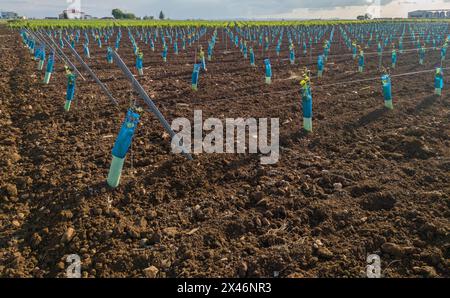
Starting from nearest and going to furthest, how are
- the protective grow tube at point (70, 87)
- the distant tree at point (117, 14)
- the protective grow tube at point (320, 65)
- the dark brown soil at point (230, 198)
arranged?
the dark brown soil at point (230, 198) < the protective grow tube at point (70, 87) < the protective grow tube at point (320, 65) < the distant tree at point (117, 14)

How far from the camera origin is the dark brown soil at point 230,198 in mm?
2916

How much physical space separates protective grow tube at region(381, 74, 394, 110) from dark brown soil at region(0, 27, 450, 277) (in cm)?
34

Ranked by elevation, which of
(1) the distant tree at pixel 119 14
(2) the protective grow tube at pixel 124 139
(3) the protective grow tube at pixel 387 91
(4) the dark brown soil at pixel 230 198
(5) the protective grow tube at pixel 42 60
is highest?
(1) the distant tree at pixel 119 14

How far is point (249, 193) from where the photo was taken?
3914mm

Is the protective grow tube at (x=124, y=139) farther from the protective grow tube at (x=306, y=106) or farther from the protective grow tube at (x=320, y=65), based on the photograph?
the protective grow tube at (x=320, y=65)

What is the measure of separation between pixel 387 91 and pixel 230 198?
14.6 feet

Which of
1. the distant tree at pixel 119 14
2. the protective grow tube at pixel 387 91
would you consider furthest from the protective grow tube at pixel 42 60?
the distant tree at pixel 119 14

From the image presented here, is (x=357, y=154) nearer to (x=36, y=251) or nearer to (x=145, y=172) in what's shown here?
(x=145, y=172)

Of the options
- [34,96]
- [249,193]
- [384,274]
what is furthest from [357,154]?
[34,96]

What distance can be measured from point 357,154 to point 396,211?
4.83ft

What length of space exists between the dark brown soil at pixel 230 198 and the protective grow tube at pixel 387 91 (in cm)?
34

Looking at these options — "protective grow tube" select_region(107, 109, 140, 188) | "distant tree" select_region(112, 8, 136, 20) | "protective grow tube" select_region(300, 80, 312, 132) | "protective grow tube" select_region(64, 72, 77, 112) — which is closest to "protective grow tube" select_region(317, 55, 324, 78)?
"protective grow tube" select_region(300, 80, 312, 132)

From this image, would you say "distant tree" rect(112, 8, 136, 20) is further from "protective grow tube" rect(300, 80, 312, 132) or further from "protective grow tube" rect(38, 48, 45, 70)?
"protective grow tube" rect(300, 80, 312, 132)

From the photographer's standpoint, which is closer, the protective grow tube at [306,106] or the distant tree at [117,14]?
the protective grow tube at [306,106]
